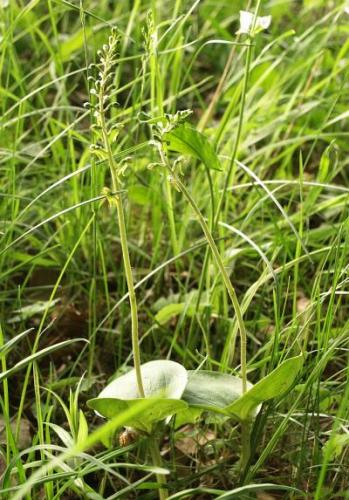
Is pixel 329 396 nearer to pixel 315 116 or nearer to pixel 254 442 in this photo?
pixel 254 442

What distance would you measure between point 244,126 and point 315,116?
286mm

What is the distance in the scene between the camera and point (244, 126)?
1.58 meters

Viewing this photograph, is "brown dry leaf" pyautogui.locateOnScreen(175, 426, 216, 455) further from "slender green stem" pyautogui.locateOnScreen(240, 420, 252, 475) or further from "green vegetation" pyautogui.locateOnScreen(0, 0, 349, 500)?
"slender green stem" pyautogui.locateOnScreen(240, 420, 252, 475)

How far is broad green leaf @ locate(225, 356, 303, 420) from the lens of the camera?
0.91 m

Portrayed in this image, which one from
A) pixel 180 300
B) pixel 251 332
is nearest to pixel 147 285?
pixel 180 300

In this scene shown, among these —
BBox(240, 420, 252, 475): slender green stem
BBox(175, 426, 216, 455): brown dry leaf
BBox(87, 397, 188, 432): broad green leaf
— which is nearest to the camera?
BBox(87, 397, 188, 432): broad green leaf

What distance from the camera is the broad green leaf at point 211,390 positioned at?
0.95 meters

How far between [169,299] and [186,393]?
1.48ft

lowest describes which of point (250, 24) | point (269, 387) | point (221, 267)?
point (269, 387)

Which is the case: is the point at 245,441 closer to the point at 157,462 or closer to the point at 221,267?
the point at 157,462

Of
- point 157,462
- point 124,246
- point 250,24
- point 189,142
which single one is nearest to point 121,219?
point 124,246

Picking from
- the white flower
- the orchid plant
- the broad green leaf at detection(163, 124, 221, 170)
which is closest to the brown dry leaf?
the orchid plant

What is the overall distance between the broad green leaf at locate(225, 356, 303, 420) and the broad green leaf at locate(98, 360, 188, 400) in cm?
7

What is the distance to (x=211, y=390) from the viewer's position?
0.98 meters
